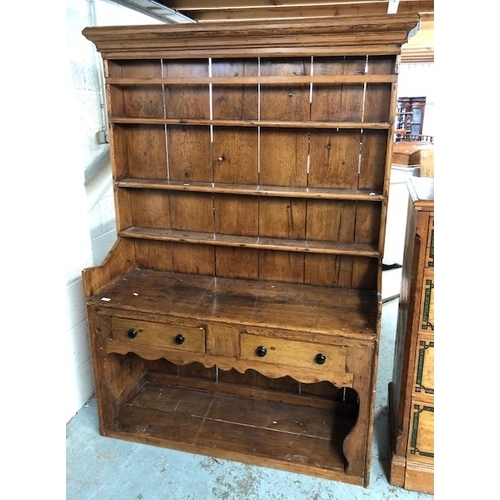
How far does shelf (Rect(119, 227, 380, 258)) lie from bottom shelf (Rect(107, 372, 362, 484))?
88cm

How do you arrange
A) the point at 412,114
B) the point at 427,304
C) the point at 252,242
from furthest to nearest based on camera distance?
1. the point at 412,114
2. the point at 252,242
3. the point at 427,304

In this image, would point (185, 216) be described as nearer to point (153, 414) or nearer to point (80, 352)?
point (80, 352)

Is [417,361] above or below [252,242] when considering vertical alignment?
below

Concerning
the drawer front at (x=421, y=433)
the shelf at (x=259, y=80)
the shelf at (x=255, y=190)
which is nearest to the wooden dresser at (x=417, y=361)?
the drawer front at (x=421, y=433)

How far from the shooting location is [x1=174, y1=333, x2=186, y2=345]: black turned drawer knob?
183 cm

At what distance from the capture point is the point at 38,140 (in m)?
0.41

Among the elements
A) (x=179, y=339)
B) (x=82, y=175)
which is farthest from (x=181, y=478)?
(x=82, y=175)

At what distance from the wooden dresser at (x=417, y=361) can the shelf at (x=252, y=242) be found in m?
0.24

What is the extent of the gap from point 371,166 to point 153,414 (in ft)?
5.49

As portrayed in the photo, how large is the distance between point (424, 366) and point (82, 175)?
1821 mm

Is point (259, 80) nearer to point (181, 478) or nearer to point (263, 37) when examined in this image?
point (263, 37)

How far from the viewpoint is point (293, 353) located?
1.72m

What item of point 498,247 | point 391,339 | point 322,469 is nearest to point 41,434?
point 498,247

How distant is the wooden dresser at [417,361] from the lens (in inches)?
60.8
